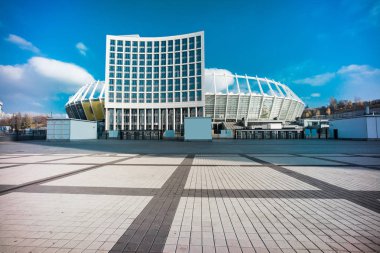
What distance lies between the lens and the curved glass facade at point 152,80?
65.7 m

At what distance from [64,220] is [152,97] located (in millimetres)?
67450

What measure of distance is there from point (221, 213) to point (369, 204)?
3.46 m

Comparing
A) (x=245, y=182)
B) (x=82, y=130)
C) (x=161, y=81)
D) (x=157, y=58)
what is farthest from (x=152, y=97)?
(x=245, y=182)

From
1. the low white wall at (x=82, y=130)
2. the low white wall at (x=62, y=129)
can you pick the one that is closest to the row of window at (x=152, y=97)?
the low white wall at (x=82, y=130)

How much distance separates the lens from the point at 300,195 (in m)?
4.80

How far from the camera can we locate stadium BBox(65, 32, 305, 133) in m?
65.9

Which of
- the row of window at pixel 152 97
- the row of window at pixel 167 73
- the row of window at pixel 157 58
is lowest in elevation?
the row of window at pixel 152 97

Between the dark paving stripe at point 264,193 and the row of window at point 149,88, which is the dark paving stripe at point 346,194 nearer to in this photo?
the dark paving stripe at point 264,193

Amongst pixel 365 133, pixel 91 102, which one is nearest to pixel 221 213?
pixel 365 133

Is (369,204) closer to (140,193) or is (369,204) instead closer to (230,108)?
(140,193)

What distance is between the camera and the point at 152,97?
68.6m

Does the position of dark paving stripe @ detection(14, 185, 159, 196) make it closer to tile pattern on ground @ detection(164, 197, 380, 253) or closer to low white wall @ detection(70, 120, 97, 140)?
tile pattern on ground @ detection(164, 197, 380, 253)

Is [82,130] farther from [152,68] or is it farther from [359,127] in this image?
[359,127]

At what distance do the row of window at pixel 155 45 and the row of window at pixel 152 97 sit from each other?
17006 millimetres
